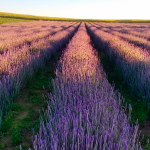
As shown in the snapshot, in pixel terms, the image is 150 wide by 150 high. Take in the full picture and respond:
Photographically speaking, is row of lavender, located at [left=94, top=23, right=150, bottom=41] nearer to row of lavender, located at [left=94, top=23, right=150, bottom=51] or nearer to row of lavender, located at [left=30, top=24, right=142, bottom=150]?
row of lavender, located at [left=94, top=23, right=150, bottom=51]

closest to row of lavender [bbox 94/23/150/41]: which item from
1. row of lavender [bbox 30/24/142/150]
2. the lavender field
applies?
the lavender field

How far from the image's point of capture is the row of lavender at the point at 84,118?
1.64 meters

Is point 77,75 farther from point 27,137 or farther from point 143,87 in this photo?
point 143,87

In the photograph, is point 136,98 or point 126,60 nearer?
point 136,98

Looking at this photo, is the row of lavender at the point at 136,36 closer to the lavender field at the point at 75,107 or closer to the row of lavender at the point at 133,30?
the row of lavender at the point at 133,30

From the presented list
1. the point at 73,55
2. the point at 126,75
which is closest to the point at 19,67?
the point at 73,55

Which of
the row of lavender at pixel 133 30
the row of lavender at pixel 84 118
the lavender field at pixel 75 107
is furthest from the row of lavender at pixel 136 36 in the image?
the row of lavender at pixel 84 118

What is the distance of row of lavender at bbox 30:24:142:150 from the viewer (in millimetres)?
1645

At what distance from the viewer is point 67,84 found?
3.29m

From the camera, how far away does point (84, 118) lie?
2.05 metres

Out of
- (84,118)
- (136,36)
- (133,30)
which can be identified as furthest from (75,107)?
(133,30)

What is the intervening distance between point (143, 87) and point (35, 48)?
438cm

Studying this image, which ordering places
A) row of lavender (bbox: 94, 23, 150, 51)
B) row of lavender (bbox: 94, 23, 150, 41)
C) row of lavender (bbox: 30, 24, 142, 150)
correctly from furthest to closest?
row of lavender (bbox: 94, 23, 150, 41) < row of lavender (bbox: 94, 23, 150, 51) < row of lavender (bbox: 30, 24, 142, 150)

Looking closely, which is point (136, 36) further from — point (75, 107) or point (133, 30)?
point (75, 107)
